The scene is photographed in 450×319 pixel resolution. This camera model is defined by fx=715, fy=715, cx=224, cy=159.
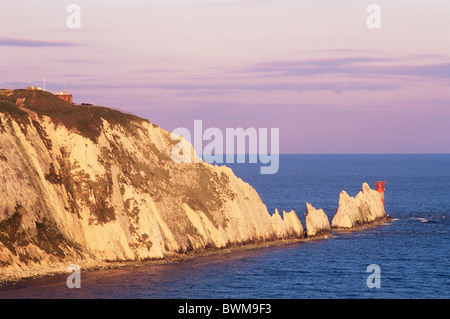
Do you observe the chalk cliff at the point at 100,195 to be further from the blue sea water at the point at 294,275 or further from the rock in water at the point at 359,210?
the rock in water at the point at 359,210

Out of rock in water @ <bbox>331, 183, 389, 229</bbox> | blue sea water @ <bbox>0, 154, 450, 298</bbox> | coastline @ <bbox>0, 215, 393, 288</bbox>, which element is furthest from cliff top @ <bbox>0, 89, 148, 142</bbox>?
rock in water @ <bbox>331, 183, 389, 229</bbox>

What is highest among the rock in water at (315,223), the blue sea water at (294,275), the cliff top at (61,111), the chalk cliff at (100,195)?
the cliff top at (61,111)

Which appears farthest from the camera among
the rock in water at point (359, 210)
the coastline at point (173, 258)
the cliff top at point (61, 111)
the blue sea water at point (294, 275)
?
the rock in water at point (359, 210)

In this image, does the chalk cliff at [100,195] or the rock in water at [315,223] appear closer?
the chalk cliff at [100,195]

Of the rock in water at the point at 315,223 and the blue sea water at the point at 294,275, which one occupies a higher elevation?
the rock in water at the point at 315,223

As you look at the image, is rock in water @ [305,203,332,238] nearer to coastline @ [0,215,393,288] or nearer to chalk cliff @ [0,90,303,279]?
coastline @ [0,215,393,288]

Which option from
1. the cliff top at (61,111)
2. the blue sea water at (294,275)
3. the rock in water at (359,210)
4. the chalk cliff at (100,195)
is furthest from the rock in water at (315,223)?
the cliff top at (61,111)

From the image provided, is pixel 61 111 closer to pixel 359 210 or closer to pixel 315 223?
pixel 315 223
